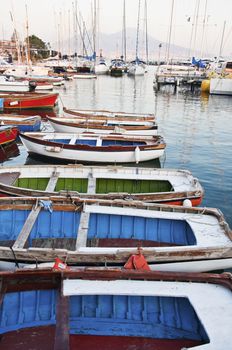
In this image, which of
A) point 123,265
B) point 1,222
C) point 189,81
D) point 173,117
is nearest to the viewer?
point 123,265

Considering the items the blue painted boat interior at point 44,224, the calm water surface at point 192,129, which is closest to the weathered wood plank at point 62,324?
the blue painted boat interior at point 44,224

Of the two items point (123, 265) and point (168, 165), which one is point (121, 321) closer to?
point (123, 265)

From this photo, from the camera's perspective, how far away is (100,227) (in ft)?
30.9

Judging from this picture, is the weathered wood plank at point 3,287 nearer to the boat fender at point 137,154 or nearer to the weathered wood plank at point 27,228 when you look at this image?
the weathered wood plank at point 27,228

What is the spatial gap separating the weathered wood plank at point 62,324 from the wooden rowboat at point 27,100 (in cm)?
3041

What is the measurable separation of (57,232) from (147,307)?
3871 mm

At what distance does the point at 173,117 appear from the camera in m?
35.3

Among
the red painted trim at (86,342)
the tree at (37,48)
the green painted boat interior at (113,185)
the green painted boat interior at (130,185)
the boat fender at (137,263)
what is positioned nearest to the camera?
the red painted trim at (86,342)

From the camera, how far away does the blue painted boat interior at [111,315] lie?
6.04 m

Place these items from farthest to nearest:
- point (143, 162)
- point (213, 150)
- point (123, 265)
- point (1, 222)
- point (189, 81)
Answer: point (189, 81), point (213, 150), point (143, 162), point (1, 222), point (123, 265)

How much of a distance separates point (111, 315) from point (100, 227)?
337 centimetres

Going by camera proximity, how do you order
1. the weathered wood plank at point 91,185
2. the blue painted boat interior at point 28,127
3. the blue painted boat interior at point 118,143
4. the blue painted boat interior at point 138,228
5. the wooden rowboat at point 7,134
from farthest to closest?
the blue painted boat interior at point 28,127, the wooden rowboat at point 7,134, the blue painted boat interior at point 118,143, the weathered wood plank at point 91,185, the blue painted boat interior at point 138,228

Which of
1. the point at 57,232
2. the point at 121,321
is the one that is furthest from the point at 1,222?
the point at 121,321

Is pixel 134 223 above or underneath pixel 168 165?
above
